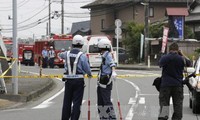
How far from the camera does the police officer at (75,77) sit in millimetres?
9938

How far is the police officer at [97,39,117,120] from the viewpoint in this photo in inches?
401

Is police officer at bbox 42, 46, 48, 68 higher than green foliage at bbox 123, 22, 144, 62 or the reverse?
the reverse

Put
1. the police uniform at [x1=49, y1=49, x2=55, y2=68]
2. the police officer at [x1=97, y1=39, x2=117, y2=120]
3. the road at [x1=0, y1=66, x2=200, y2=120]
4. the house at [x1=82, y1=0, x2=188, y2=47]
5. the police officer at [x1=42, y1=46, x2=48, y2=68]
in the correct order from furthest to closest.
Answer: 1. the house at [x1=82, y1=0, x2=188, y2=47]
2. the police uniform at [x1=49, y1=49, x2=55, y2=68]
3. the police officer at [x1=42, y1=46, x2=48, y2=68]
4. the road at [x1=0, y1=66, x2=200, y2=120]
5. the police officer at [x1=97, y1=39, x2=117, y2=120]

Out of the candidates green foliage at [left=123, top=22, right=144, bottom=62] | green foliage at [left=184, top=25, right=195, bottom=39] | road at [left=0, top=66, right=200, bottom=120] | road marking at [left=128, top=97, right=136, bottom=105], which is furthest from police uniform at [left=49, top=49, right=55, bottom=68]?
road marking at [left=128, top=97, right=136, bottom=105]

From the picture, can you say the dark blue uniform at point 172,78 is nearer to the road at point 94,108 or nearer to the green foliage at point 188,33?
the road at point 94,108

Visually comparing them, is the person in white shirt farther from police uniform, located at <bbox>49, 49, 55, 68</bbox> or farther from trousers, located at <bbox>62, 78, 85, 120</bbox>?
trousers, located at <bbox>62, 78, 85, 120</bbox>

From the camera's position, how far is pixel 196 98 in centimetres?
1248

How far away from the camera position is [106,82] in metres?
10.2

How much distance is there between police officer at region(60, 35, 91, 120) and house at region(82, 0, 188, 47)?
4856 centimetres

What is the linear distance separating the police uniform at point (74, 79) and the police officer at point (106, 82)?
41cm

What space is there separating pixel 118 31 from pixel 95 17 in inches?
1161

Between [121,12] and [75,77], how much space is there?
56289 millimetres

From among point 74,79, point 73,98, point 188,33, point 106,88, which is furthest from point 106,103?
point 188,33

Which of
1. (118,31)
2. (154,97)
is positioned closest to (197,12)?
(118,31)
